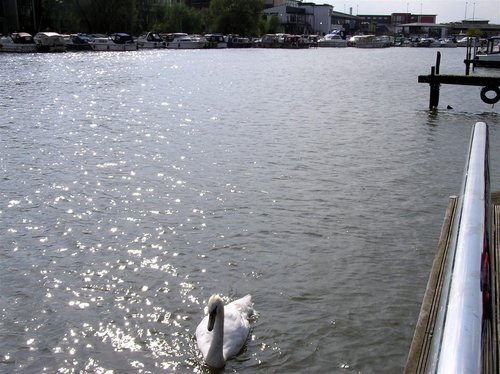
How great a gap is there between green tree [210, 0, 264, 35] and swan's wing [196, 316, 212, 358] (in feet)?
465

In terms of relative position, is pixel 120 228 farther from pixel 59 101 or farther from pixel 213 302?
pixel 59 101

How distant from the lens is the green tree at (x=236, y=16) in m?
142

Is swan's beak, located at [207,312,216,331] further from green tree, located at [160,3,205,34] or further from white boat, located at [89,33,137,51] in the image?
green tree, located at [160,3,205,34]

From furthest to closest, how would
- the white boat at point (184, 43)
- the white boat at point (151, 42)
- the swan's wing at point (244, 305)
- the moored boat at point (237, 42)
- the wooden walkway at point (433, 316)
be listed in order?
the moored boat at point (237, 42), the white boat at point (184, 43), the white boat at point (151, 42), the swan's wing at point (244, 305), the wooden walkway at point (433, 316)

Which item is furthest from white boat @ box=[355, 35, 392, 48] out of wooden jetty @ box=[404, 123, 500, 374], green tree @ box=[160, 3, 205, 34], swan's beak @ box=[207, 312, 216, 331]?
wooden jetty @ box=[404, 123, 500, 374]

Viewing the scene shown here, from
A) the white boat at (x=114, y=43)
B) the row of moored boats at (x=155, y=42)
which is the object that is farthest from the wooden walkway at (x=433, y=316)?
the white boat at (x=114, y=43)

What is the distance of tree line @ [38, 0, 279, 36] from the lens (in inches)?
4254

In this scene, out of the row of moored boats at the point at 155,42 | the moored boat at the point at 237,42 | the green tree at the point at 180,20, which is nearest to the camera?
the row of moored boats at the point at 155,42

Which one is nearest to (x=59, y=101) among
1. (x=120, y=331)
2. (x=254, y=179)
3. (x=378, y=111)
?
(x=378, y=111)

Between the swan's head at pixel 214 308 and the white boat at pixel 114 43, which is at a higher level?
the white boat at pixel 114 43

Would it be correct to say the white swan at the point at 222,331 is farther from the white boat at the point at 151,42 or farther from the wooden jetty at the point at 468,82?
the white boat at the point at 151,42

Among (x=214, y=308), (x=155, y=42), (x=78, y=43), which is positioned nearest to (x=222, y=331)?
(x=214, y=308)

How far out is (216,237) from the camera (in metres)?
9.89

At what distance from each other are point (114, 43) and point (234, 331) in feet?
316
